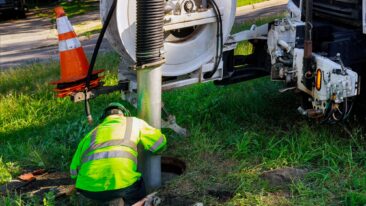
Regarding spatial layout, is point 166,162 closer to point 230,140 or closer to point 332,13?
point 230,140

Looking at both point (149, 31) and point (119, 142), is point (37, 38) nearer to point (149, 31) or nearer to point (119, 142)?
point (149, 31)

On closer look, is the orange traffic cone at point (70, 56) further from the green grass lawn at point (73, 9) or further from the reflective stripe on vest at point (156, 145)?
the green grass lawn at point (73, 9)

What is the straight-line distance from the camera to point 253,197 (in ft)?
13.0

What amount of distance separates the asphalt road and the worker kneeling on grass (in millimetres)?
7134

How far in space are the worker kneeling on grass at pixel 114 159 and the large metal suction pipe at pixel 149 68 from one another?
200mm

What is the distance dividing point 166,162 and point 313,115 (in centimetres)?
135

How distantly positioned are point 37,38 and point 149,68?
12.3 meters

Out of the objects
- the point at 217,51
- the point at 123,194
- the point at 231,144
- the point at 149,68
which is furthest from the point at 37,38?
the point at 123,194

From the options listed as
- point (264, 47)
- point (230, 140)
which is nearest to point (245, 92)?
point (264, 47)

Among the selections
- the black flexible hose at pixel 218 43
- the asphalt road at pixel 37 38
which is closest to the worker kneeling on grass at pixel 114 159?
the black flexible hose at pixel 218 43

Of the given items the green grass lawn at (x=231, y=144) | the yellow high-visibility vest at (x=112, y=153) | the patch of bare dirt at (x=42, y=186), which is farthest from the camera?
the patch of bare dirt at (x=42, y=186)

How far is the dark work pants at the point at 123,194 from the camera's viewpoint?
3.79 metres

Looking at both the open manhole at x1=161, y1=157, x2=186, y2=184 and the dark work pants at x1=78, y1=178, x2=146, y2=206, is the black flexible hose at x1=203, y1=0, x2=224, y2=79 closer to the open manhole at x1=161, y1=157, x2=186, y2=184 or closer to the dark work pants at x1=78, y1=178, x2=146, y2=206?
the open manhole at x1=161, y1=157, x2=186, y2=184

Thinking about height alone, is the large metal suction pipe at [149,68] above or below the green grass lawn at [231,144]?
above
